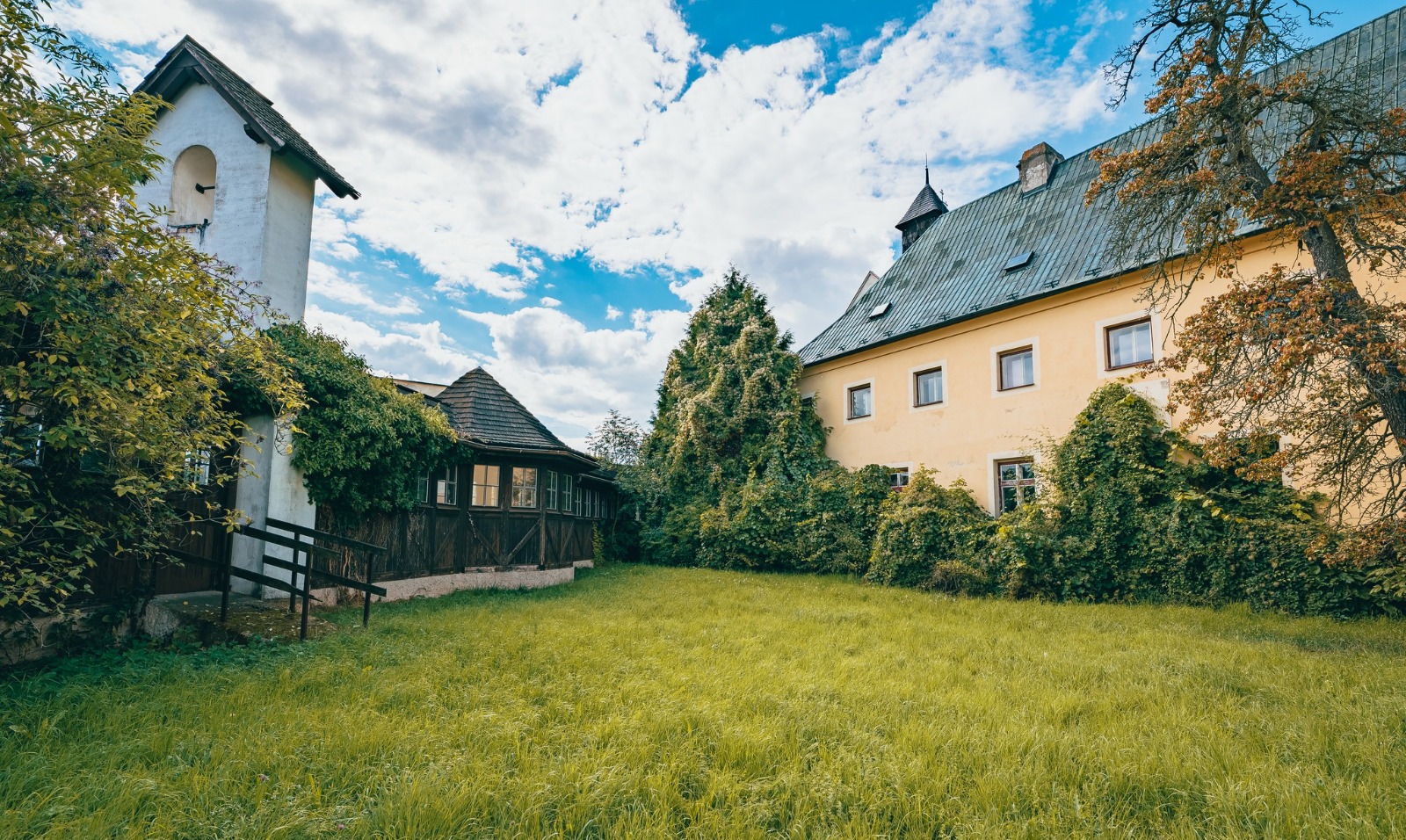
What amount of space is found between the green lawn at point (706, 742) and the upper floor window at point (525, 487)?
629cm

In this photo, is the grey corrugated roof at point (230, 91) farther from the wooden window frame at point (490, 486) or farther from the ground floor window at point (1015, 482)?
the ground floor window at point (1015, 482)

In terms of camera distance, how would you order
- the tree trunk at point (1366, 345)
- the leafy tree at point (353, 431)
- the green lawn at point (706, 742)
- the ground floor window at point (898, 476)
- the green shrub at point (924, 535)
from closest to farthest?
the green lawn at point (706, 742) → the tree trunk at point (1366, 345) → the leafy tree at point (353, 431) → the green shrub at point (924, 535) → the ground floor window at point (898, 476)

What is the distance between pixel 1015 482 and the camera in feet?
47.0

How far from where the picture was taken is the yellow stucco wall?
511 inches

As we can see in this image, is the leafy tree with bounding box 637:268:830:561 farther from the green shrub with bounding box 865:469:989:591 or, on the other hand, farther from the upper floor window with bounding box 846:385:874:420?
the green shrub with bounding box 865:469:989:591

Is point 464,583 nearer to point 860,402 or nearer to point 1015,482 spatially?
point 860,402

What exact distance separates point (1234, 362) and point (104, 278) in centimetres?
1061

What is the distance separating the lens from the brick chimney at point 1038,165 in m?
17.8

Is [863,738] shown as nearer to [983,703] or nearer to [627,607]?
[983,703]

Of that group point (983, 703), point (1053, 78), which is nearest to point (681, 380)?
Result: point (1053, 78)

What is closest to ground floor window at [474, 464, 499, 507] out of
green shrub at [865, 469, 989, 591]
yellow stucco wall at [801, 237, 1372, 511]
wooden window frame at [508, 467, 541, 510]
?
wooden window frame at [508, 467, 541, 510]

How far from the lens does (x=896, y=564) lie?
43.2ft

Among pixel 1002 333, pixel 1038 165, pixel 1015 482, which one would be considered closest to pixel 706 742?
pixel 1015 482

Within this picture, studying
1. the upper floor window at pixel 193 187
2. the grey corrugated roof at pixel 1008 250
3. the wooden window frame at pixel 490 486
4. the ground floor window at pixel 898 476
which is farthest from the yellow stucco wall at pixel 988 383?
the upper floor window at pixel 193 187
